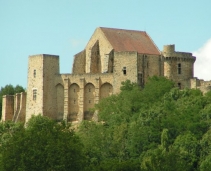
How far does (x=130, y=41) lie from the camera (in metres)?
110

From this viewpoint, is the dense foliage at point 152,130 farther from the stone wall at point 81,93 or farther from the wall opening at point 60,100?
the wall opening at point 60,100

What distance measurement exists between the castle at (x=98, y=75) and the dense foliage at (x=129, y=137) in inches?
64.8

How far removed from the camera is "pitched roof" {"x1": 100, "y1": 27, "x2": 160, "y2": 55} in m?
109

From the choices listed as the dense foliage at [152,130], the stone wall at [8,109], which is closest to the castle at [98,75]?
the dense foliage at [152,130]

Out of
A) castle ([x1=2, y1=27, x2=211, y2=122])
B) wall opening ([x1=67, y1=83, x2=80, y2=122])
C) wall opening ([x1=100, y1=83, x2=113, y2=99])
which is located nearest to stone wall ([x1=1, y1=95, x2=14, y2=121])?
castle ([x1=2, y1=27, x2=211, y2=122])

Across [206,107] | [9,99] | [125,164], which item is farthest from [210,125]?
[9,99]

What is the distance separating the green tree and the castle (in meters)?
20.8

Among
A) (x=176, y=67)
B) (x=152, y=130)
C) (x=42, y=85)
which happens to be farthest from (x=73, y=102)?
(x=152, y=130)

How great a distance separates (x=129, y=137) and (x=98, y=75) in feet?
36.9

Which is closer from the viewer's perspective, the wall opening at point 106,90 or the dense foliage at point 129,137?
the dense foliage at point 129,137

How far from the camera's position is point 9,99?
114375 mm

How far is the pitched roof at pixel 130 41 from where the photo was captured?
109 meters

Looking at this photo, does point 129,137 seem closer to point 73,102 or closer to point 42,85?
point 73,102

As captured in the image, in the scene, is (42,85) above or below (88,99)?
above
